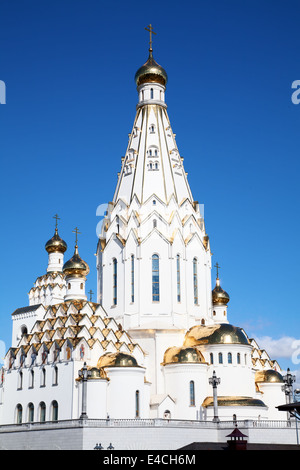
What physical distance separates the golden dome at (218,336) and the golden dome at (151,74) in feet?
68.8

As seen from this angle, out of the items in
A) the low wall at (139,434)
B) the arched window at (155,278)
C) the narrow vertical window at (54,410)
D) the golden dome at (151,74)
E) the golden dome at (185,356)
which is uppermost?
the golden dome at (151,74)

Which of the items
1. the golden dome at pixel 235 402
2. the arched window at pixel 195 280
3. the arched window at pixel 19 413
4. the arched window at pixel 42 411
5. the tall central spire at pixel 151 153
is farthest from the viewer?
the tall central spire at pixel 151 153

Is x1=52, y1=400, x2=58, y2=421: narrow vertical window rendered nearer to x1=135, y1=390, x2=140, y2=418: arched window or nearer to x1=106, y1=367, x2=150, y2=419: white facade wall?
x1=106, y1=367, x2=150, y2=419: white facade wall

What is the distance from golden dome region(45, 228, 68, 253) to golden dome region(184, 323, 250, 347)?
25056 mm

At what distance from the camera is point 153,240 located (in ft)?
155

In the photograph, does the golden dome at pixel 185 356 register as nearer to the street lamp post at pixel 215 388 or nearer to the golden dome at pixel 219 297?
the street lamp post at pixel 215 388

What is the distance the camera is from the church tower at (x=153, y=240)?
46406 mm

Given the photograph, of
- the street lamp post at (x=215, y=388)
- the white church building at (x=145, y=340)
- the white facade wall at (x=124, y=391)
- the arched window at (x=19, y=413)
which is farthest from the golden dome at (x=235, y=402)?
the arched window at (x=19, y=413)

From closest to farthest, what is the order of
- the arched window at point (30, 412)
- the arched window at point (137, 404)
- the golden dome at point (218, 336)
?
the arched window at point (137, 404), the arched window at point (30, 412), the golden dome at point (218, 336)

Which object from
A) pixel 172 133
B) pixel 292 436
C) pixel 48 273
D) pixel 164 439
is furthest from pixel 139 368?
pixel 48 273

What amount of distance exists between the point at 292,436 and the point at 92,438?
1126 centimetres

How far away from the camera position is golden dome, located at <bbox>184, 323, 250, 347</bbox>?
42.4 metres

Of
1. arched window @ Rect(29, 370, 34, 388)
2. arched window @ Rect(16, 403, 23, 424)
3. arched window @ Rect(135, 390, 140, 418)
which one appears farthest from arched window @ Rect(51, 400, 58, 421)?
arched window @ Rect(135, 390, 140, 418)
